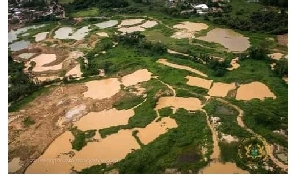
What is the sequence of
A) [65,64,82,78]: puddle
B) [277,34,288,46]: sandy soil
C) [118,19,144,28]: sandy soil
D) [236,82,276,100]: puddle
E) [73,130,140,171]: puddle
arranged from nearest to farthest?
[73,130,140,171]: puddle
[236,82,276,100]: puddle
[65,64,82,78]: puddle
[277,34,288,46]: sandy soil
[118,19,144,28]: sandy soil

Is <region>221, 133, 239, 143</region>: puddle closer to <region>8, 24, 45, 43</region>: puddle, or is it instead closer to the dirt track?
the dirt track

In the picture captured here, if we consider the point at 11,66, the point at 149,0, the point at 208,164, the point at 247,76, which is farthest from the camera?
the point at 149,0

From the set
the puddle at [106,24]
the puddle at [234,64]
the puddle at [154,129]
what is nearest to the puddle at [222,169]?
the puddle at [154,129]

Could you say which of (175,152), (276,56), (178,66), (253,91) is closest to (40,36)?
(178,66)

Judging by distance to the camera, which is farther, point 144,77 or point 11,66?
point 11,66

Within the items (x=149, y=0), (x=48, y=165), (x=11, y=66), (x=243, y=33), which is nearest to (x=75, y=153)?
(x=48, y=165)

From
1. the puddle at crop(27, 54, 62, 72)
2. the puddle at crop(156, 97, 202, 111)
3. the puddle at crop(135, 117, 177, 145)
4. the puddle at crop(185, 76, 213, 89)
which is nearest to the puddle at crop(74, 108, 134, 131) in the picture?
the puddle at crop(135, 117, 177, 145)

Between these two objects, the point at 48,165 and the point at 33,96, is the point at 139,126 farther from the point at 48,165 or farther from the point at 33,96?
the point at 33,96
